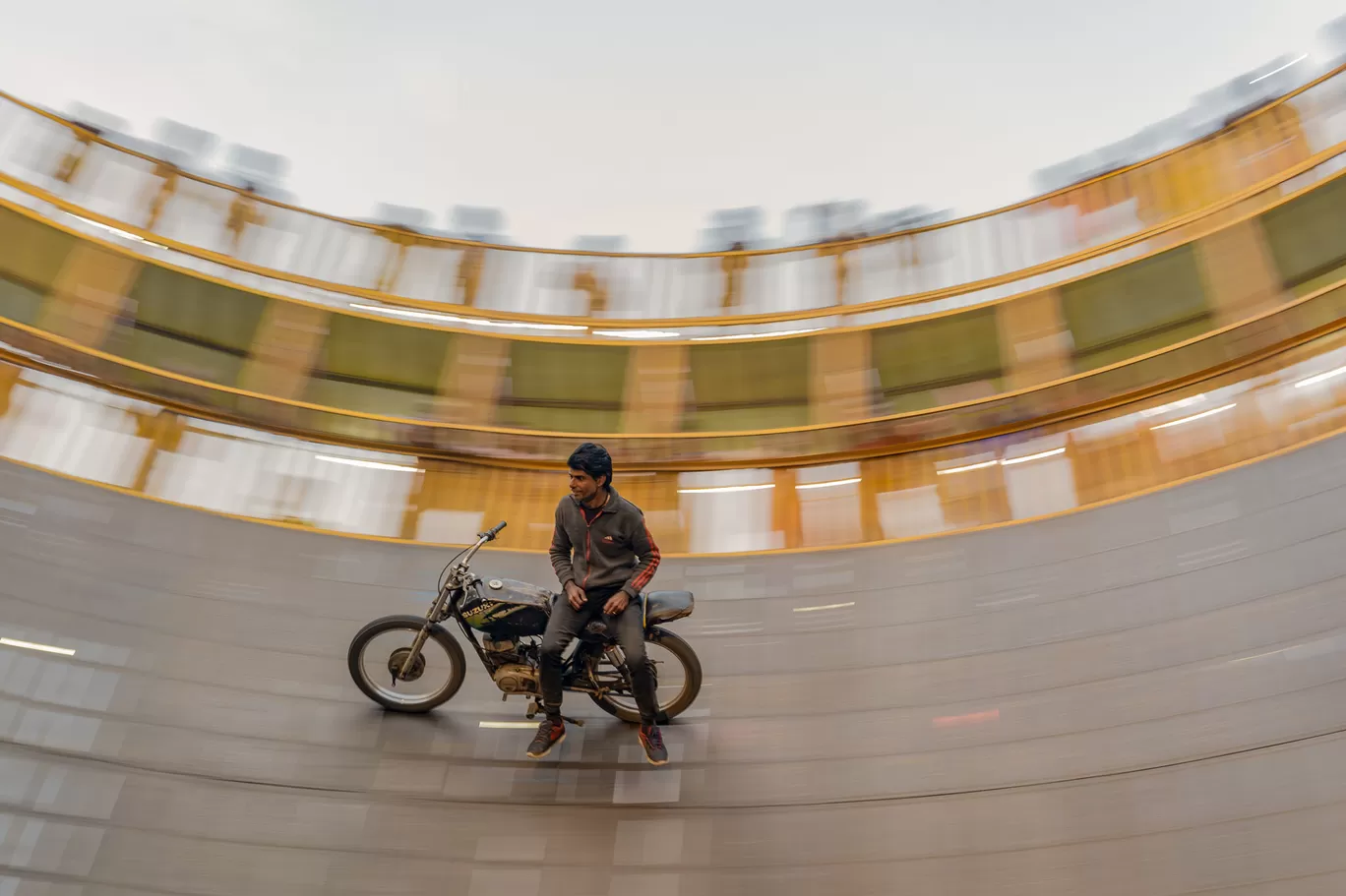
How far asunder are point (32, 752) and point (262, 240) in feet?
25.0

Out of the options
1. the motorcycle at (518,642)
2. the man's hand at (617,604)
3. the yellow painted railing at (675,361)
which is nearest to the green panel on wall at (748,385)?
the yellow painted railing at (675,361)

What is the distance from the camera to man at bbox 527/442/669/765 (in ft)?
13.9

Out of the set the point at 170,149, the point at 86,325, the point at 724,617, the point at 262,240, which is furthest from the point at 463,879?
the point at 170,149

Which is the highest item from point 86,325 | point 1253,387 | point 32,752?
point 86,325

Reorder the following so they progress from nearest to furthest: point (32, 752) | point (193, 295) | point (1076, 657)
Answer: point (32, 752) → point (1076, 657) → point (193, 295)

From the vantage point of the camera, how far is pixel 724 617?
20.9ft

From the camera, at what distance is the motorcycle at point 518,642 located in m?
4.42

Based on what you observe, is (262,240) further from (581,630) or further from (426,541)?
(581,630)

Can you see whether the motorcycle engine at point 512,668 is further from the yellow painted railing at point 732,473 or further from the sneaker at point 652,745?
the yellow painted railing at point 732,473

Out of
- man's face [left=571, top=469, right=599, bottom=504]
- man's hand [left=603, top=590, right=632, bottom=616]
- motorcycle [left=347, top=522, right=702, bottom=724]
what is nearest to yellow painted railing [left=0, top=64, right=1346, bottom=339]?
motorcycle [left=347, top=522, right=702, bottom=724]

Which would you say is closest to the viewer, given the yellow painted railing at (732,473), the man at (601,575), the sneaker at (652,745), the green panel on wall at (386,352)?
the man at (601,575)

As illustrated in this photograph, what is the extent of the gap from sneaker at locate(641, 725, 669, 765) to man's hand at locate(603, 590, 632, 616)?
2.27ft

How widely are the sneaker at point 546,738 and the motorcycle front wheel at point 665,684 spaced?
0.77 ft

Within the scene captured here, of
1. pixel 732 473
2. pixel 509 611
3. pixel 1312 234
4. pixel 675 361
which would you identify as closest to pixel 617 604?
pixel 509 611
